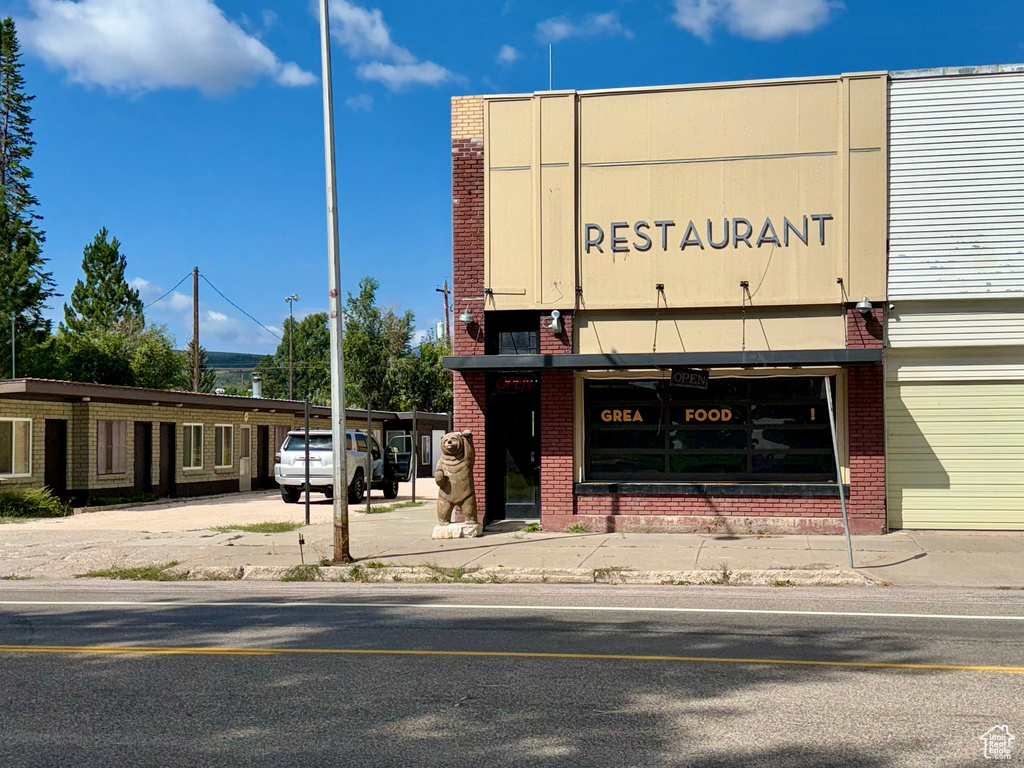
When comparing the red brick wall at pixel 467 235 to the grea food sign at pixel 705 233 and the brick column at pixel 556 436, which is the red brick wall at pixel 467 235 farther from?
the grea food sign at pixel 705 233

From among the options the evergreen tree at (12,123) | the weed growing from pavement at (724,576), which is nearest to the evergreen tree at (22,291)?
the evergreen tree at (12,123)

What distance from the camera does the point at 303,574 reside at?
13.1 metres

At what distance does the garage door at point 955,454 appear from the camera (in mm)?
15820

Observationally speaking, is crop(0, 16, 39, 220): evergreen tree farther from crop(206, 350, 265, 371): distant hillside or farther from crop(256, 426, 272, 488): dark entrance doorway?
crop(206, 350, 265, 371): distant hillside

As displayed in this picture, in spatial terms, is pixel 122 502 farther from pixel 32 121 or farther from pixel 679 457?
pixel 32 121

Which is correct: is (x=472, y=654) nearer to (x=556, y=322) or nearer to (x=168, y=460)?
(x=556, y=322)

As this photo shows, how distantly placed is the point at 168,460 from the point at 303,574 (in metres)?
17.8

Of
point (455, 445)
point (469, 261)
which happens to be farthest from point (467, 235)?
point (455, 445)

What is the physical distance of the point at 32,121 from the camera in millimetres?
61656

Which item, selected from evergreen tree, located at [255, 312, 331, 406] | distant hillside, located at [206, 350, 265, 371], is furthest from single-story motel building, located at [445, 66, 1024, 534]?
distant hillside, located at [206, 350, 265, 371]

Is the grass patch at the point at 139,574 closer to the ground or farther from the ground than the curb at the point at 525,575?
closer to the ground

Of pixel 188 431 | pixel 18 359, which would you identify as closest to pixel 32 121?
pixel 18 359

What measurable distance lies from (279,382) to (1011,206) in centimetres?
9549

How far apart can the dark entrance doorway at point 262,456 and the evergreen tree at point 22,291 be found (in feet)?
69.8
